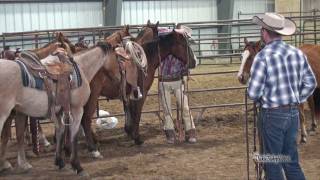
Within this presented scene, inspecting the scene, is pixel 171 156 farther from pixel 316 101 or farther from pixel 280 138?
pixel 280 138

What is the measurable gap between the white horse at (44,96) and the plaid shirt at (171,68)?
1.19 m

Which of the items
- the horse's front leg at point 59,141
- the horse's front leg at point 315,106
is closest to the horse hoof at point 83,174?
the horse's front leg at point 59,141

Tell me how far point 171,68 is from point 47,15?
13876 mm

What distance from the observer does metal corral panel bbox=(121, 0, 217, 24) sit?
77.7 feet

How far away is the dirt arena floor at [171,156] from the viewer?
6.39 m

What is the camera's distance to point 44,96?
5996 mm

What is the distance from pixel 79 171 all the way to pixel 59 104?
0.89 meters

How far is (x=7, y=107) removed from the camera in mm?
5691

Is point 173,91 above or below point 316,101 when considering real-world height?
above

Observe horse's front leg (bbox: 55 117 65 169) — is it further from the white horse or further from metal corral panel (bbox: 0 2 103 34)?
metal corral panel (bbox: 0 2 103 34)

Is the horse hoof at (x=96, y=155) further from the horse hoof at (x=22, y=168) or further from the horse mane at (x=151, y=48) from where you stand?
the horse mane at (x=151, y=48)

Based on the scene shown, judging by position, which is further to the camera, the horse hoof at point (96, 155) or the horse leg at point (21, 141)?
the horse hoof at point (96, 155)

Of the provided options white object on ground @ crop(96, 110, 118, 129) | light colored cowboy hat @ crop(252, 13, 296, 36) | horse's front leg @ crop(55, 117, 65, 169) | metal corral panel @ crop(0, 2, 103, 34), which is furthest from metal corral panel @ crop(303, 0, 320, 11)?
light colored cowboy hat @ crop(252, 13, 296, 36)

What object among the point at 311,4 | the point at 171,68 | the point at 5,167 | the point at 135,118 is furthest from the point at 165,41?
the point at 311,4
